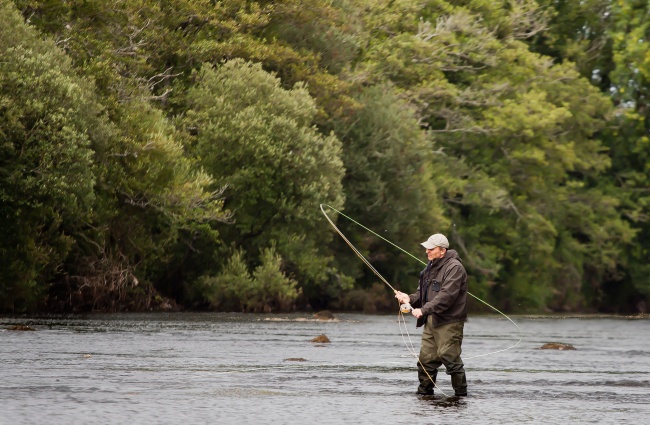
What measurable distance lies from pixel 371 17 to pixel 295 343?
127 feet

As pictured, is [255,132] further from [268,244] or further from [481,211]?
[481,211]

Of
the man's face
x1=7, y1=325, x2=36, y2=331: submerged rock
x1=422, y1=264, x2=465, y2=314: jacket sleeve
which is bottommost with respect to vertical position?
x1=7, y1=325, x2=36, y2=331: submerged rock

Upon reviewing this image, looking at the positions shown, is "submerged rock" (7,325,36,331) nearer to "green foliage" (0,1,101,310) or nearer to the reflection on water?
the reflection on water

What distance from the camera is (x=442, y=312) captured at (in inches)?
679

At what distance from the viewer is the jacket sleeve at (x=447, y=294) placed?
17125mm

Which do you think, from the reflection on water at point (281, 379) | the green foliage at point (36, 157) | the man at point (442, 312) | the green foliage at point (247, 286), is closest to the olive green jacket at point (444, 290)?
the man at point (442, 312)

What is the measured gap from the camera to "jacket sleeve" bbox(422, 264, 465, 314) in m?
17.1

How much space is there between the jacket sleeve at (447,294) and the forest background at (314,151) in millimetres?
21953

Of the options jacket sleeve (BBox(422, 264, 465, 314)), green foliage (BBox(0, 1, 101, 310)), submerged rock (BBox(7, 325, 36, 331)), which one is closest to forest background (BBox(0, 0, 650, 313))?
green foliage (BBox(0, 1, 101, 310))

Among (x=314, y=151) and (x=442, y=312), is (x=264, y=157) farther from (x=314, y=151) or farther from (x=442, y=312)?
(x=442, y=312)

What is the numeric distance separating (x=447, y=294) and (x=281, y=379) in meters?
3.19

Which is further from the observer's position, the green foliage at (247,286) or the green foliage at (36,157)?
the green foliage at (247,286)

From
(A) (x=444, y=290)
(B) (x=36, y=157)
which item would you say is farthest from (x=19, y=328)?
(A) (x=444, y=290)

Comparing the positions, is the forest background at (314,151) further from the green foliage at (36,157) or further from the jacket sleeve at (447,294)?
the jacket sleeve at (447,294)
